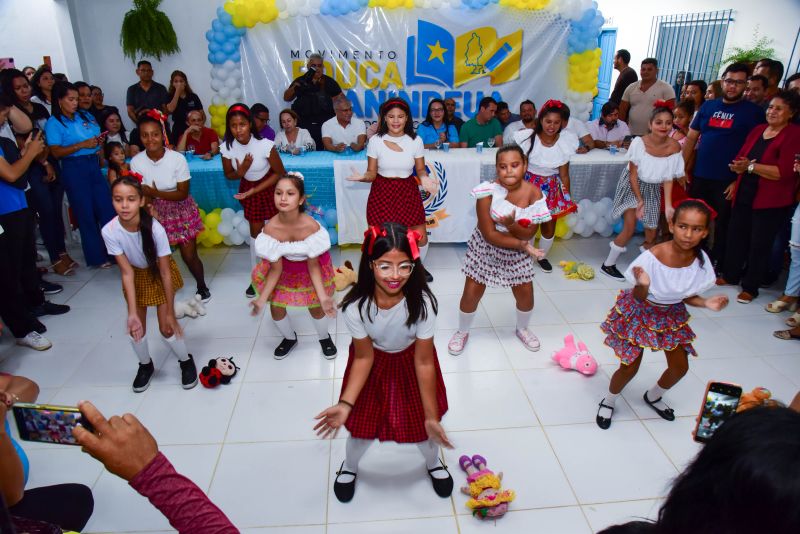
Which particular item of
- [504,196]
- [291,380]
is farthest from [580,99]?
[291,380]

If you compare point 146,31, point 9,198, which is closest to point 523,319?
point 9,198

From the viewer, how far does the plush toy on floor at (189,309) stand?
4.09m

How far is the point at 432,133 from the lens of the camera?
231 inches

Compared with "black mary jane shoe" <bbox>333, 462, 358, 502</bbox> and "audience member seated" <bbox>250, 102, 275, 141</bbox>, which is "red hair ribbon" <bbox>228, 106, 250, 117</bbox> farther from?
"black mary jane shoe" <bbox>333, 462, 358, 502</bbox>

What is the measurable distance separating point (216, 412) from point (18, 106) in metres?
2.83

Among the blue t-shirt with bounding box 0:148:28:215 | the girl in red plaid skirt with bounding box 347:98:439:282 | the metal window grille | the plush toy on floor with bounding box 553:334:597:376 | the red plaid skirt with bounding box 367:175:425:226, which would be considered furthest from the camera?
the metal window grille

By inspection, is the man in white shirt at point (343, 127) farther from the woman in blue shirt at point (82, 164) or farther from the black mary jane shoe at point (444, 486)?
the black mary jane shoe at point (444, 486)

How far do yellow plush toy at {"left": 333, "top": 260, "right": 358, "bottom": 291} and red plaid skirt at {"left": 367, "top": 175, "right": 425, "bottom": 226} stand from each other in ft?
1.82

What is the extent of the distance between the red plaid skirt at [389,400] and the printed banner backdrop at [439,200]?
2841 millimetres

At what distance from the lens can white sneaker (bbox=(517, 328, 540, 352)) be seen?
3668 millimetres

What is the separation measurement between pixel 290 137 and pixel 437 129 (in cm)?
152

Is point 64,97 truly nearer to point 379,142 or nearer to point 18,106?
point 18,106

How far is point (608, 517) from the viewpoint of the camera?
2432 millimetres

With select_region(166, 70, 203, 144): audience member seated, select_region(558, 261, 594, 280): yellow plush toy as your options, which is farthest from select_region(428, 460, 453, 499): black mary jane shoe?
select_region(166, 70, 203, 144): audience member seated
